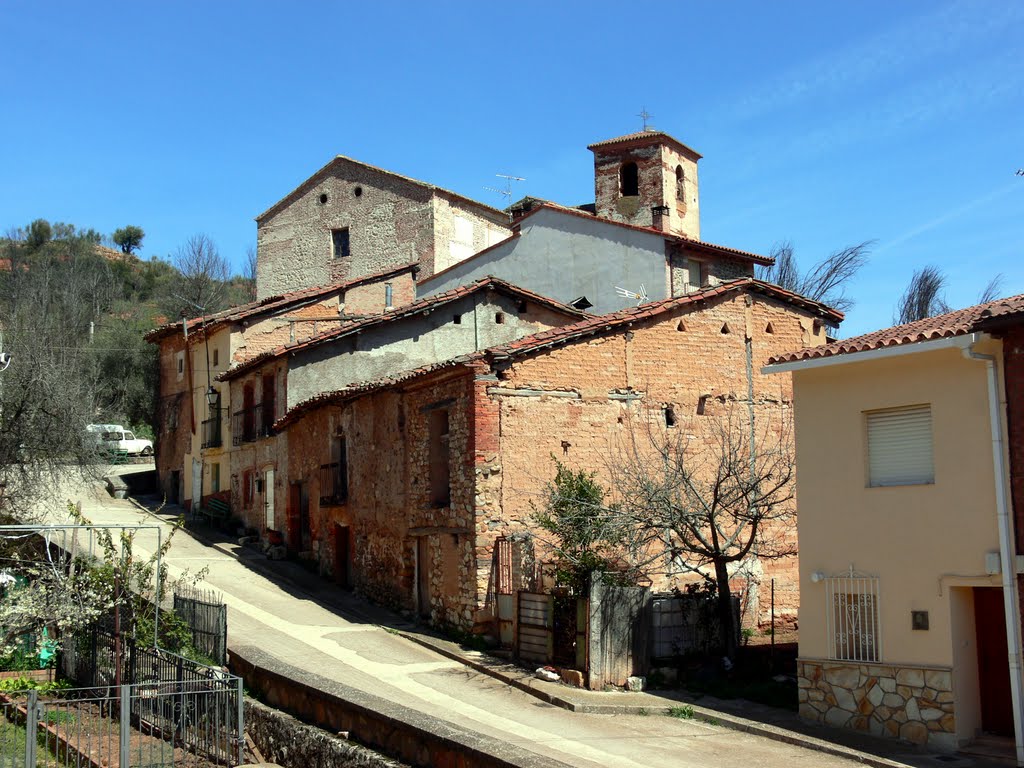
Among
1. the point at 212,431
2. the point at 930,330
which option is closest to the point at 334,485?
the point at 212,431

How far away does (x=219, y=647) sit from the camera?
15.7 m

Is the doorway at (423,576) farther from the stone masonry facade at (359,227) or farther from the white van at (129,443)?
the white van at (129,443)

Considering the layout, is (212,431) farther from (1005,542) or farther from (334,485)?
(1005,542)

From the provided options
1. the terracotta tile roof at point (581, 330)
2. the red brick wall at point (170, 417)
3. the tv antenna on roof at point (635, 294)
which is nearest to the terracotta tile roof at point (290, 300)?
the red brick wall at point (170, 417)

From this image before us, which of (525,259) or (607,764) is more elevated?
(525,259)

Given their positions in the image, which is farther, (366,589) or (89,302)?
(89,302)

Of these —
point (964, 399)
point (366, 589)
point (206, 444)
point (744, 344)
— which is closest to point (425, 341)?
point (366, 589)

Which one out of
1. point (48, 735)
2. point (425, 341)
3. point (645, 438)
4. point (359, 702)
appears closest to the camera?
point (359, 702)

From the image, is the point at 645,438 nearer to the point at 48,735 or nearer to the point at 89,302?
the point at 48,735

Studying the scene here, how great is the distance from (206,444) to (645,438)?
56.8 ft

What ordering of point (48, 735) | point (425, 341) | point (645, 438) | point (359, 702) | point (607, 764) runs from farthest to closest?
point (425, 341) < point (645, 438) < point (48, 735) < point (359, 702) < point (607, 764)

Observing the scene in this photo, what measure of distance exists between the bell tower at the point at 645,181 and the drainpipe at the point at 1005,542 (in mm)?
26151

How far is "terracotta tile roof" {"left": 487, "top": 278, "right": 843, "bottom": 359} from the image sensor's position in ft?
62.4

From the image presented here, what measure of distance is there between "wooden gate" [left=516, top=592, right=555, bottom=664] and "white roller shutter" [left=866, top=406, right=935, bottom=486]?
5.71 meters
